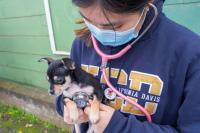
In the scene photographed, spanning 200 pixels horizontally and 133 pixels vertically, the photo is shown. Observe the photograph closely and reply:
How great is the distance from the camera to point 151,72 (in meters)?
1.36

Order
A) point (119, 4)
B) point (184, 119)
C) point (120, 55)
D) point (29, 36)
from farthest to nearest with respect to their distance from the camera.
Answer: point (29, 36) < point (120, 55) < point (184, 119) < point (119, 4)

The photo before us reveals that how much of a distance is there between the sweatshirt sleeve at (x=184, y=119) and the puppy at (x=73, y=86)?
12 cm

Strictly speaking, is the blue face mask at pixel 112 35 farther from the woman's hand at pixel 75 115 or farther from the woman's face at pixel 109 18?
the woman's hand at pixel 75 115

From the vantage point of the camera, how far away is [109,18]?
1255 millimetres

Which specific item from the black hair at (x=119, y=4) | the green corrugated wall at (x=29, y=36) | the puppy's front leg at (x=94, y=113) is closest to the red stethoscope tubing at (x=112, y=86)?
the puppy's front leg at (x=94, y=113)

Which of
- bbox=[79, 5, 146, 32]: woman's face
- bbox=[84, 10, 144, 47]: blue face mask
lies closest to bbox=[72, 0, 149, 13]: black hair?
bbox=[79, 5, 146, 32]: woman's face

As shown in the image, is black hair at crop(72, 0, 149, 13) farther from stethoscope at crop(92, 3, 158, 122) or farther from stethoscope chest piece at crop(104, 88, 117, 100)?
stethoscope chest piece at crop(104, 88, 117, 100)

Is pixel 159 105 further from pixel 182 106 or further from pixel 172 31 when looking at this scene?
pixel 172 31

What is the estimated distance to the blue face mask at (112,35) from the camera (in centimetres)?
135

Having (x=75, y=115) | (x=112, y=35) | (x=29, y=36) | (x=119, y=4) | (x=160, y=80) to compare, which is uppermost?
(x=119, y=4)

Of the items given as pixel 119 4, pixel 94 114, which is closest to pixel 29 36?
pixel 94 114

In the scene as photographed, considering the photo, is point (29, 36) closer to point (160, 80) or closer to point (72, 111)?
point (72, 111)

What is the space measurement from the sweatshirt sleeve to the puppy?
12cm

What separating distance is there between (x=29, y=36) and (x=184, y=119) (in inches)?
117
